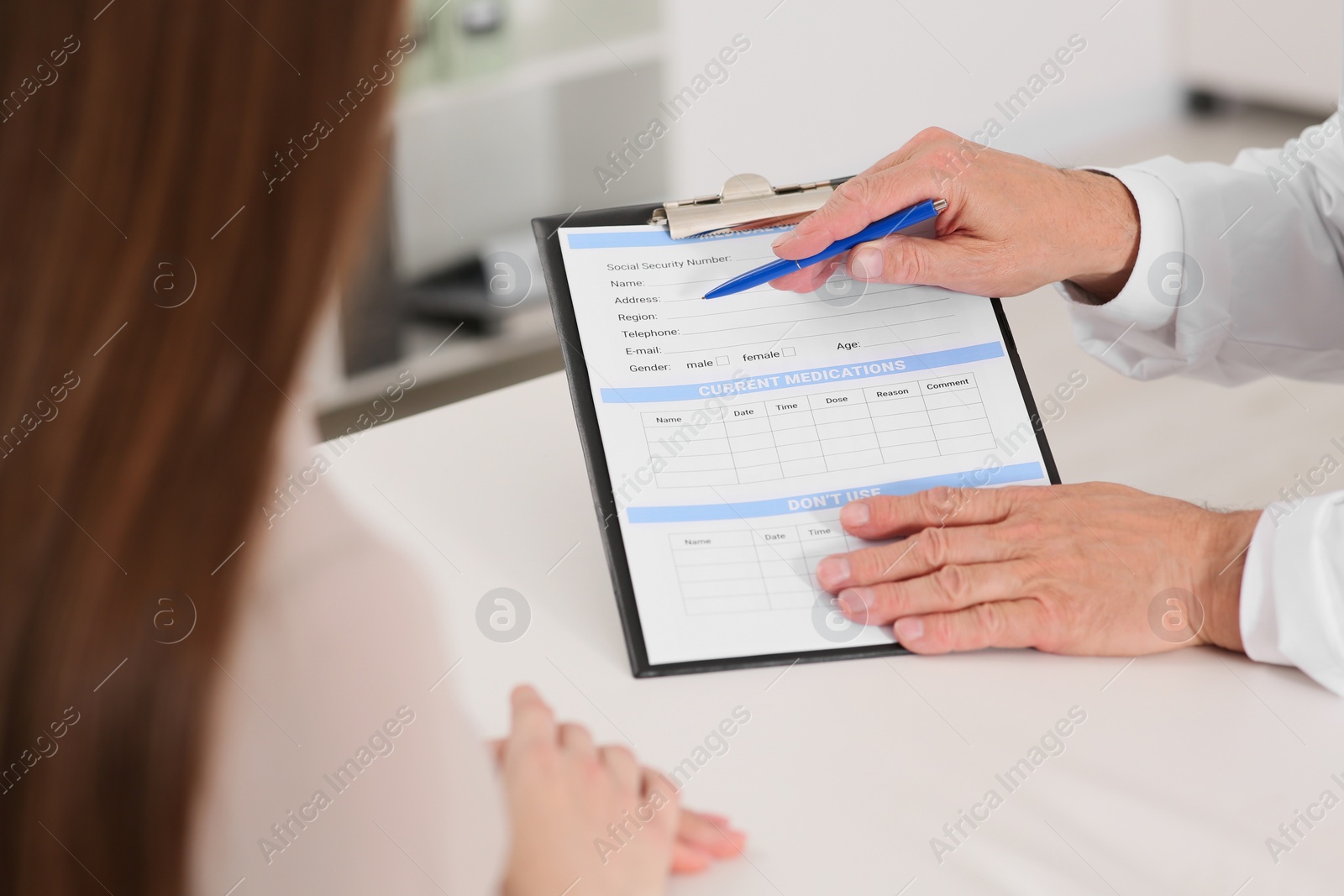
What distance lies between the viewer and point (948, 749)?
0.69 meters

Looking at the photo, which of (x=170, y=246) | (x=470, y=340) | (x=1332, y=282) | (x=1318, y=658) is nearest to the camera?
(x=170, y=246)

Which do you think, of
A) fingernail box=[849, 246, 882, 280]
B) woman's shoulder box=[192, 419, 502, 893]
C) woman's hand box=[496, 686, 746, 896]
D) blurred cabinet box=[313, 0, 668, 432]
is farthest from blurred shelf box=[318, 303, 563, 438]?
woman's shoulder box=[192, 419, 502, 893]

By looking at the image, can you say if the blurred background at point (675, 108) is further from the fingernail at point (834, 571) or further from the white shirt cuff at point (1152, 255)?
the fingernail at point (834, 571)

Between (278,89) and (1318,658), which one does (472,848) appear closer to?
(278,89)

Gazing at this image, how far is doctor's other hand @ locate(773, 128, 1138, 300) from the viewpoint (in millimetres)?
896

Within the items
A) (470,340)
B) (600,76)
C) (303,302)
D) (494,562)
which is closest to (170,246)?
(303,302)

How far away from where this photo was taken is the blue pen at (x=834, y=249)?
2.89 feet

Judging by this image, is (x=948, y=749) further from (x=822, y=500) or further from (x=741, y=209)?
(x=741, y=209)

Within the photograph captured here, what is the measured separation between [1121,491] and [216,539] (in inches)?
26.1

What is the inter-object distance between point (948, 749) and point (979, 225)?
474 mm

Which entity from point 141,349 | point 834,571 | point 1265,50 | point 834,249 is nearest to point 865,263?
point 834,249

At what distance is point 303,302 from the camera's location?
0.45 metres

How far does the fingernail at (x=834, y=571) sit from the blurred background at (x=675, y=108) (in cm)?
99

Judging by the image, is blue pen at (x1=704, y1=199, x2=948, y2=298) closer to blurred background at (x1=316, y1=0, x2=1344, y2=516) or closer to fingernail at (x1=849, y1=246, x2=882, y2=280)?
fingernail at (x1=849, y1=246, x2=882, y2=280)
